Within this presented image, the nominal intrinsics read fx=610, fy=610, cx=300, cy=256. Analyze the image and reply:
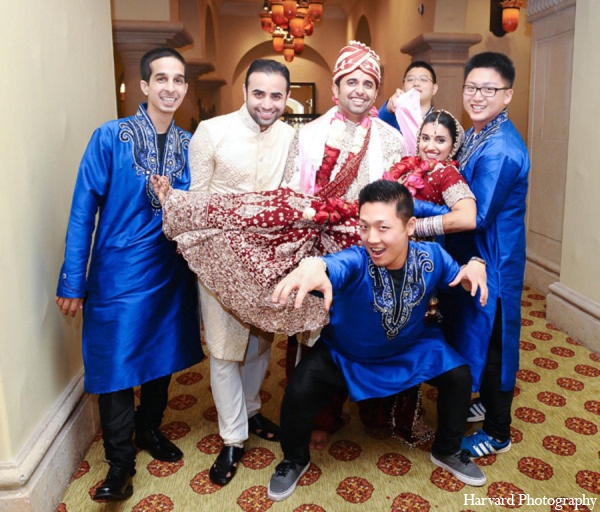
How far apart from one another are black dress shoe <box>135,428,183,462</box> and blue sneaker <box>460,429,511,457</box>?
4.07 feet

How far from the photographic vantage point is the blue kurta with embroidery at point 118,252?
7.39 ft

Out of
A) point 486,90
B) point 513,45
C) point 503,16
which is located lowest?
point 486,90

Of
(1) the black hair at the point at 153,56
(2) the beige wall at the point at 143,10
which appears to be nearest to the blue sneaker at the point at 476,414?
(1) the black hair at the point at 153,56

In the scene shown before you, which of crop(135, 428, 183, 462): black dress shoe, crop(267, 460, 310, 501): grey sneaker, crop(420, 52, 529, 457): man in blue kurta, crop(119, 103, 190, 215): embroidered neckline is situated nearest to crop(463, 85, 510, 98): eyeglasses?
crop(420, 52, 529, 457): man in blue kurta

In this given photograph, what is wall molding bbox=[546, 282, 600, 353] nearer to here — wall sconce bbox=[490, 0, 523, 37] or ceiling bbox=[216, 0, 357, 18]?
wall sconce bbox=[490, 0, 523, 37]

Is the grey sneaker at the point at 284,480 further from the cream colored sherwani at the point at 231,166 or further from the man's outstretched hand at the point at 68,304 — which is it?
the man's outstretched hand at the point at 68,304

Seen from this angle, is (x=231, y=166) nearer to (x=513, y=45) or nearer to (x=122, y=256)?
(x=122, y=256)

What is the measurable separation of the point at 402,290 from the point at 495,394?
717 millimetres

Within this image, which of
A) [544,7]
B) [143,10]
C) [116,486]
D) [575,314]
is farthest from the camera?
[143,10]

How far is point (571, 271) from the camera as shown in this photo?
4.05m

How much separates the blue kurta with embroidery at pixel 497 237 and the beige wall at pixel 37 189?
5.52 ft

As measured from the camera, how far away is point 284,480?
239 cm

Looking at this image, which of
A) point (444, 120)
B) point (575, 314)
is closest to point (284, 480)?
point (444, 120)

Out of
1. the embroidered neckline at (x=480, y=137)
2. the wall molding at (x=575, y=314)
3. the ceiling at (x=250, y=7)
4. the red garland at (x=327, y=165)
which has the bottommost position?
the wall molding at (x=575, y=314)
